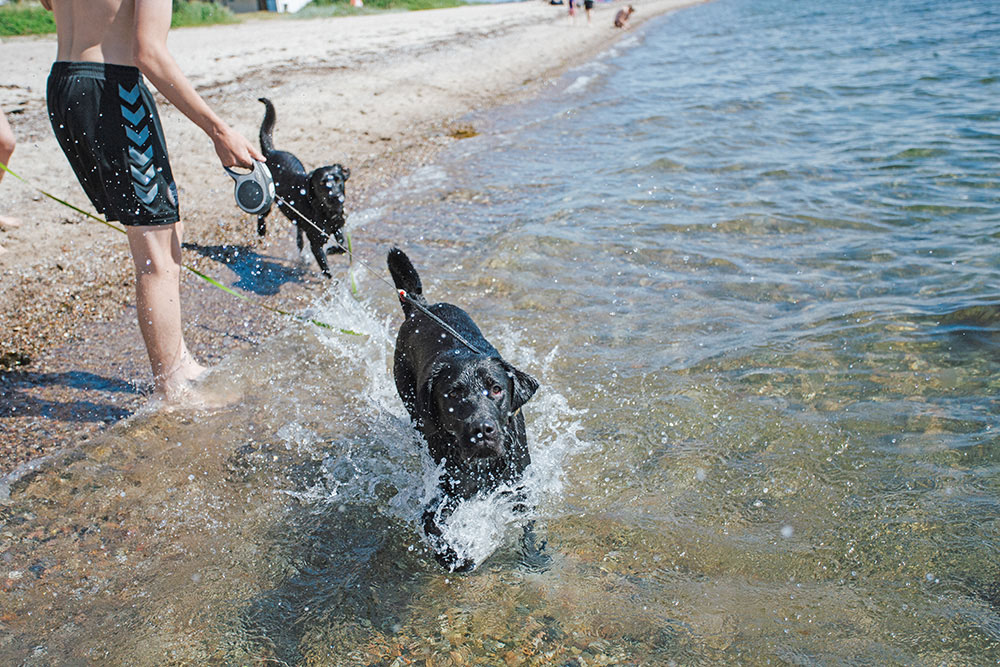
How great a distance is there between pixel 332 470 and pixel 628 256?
4.09m

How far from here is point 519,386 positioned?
3656mm

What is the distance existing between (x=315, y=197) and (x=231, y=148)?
3.05 meters

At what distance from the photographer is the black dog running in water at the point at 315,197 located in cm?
682

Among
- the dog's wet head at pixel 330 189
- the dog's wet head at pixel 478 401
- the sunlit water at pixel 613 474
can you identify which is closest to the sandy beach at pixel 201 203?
the sunlit water at pixel 613 474

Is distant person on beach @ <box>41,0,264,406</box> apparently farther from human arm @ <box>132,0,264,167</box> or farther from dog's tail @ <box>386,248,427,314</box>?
dog's tail @ <box>386,248,427,314</box>

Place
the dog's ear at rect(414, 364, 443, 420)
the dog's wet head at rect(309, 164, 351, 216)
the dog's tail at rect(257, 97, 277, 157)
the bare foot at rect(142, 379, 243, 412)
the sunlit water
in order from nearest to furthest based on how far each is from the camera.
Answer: the sunlit water, the dog's ear at rect(414, 364, 443, 420), the bare foot at rect(142, 379, 243, 412), the dog's wet head at rect(309, 164, 351, 216), the dog's tail at rect(257, 97, 277, 157)

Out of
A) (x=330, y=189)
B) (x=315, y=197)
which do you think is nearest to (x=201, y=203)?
(x=315, y=197)

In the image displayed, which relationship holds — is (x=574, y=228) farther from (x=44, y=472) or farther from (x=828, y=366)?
(x=44, y=472)

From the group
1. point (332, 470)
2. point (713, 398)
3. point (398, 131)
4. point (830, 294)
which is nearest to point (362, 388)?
point (332, 470)

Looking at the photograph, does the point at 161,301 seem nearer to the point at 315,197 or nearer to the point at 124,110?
the point at 124,110

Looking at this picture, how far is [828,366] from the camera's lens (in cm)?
511

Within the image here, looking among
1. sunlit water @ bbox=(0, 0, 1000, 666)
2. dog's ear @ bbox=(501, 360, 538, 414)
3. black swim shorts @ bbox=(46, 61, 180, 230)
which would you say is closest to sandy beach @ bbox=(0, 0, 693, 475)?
sunlit water @ bbox=(0, 0, 1000, 666)

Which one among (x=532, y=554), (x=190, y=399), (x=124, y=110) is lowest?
(x=532, y=554)

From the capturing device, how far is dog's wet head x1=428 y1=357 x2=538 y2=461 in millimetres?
3270
